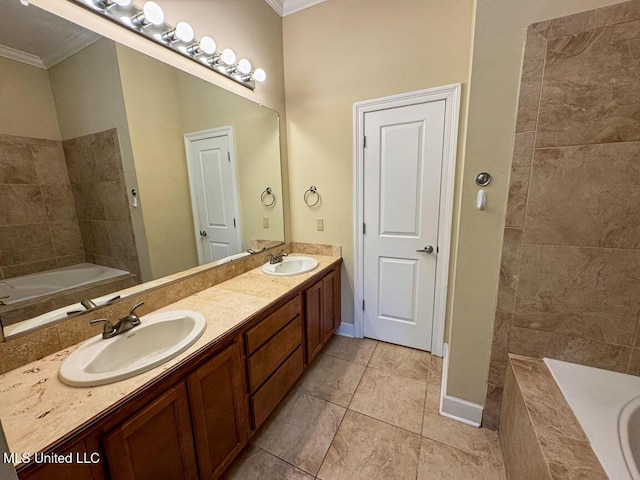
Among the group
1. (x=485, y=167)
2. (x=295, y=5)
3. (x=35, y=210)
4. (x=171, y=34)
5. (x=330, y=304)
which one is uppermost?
(x=295, y=5)

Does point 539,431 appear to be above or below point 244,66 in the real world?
below

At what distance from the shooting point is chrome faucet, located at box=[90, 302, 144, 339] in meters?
1.11

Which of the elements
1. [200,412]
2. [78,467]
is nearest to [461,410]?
[200,412]

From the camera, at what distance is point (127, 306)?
128 cm

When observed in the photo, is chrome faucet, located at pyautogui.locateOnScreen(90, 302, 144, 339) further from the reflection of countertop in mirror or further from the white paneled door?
the white paneled door

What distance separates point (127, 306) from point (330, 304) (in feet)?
4.70

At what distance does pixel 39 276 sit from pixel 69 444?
71cm

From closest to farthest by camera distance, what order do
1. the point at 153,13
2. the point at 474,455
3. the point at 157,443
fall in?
the point at 157,443 < the point at 153,13 < the point at 474,455

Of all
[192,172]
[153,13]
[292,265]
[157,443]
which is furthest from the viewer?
[292,265]

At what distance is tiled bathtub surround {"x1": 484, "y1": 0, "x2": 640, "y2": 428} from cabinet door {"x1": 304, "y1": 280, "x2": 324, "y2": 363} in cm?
114

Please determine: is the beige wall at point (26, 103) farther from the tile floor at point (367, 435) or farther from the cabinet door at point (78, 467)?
the tile floor at point (367, 435)

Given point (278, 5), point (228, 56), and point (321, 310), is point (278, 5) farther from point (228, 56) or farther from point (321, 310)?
point (321, 310)

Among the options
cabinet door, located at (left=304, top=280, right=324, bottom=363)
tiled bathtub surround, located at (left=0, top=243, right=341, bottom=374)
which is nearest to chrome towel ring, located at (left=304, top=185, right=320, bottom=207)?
tiled bathtub surround, located at (left=0, top=243, right=341, bottom=374)

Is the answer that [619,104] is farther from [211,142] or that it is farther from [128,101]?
[128,101]
